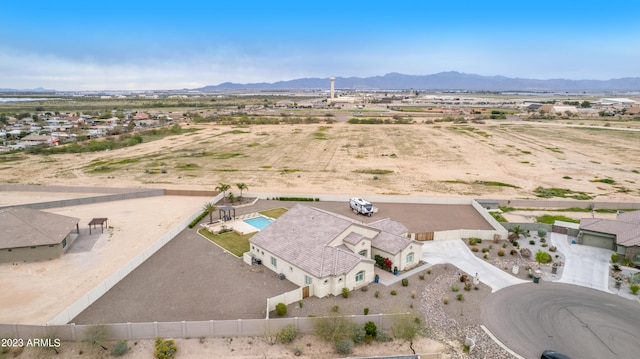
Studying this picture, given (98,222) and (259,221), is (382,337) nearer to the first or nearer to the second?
(259,221)

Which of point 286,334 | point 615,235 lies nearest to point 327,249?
point 286,334

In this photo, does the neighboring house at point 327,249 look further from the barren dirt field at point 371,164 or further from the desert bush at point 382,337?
the barren dirt field at point 371,164

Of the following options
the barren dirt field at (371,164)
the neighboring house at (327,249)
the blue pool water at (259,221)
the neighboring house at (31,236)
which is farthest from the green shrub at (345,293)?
the barren dirt field at (371,164)

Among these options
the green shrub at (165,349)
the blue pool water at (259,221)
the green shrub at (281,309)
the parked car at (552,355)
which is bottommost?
the parked car at (552,355)

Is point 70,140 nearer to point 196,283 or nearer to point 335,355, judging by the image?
point 196,283

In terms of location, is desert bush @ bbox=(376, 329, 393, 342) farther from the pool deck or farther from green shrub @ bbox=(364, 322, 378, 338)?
the pool deck

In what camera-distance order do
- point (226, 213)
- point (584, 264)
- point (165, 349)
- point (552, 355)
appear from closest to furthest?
point (552, 355), point (165, 349), point (584, 264), point (226, 213)
